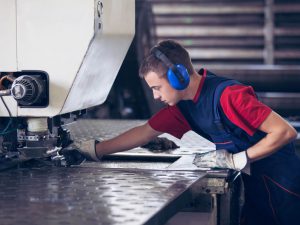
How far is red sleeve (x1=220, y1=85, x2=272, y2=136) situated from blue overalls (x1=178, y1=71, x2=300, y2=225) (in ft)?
0.14

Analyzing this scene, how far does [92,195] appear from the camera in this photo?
194cm

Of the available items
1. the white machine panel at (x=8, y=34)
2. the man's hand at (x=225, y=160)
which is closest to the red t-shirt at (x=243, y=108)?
the man's hand at (x=225, y=160)

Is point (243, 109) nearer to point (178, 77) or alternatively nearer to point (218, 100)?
point (218, 100)

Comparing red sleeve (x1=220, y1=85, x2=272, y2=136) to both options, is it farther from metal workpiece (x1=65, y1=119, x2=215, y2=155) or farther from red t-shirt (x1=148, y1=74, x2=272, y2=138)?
metal workpiece (x1=65, y1=119, x2=215, y2=155)

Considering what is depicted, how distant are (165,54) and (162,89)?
0.41 ft

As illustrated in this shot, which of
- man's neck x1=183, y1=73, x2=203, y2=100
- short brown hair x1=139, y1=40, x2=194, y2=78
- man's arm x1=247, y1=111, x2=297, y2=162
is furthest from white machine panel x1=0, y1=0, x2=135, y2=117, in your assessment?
man's arm x1=247, y1=111, x2=297, y2=162

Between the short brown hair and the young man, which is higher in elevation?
the short brown hair

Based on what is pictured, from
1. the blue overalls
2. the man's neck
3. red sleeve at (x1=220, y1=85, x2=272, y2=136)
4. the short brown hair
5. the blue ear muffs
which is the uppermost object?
the short brown hair

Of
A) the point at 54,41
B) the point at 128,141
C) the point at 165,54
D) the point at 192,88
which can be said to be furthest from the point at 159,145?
the point at 54,41

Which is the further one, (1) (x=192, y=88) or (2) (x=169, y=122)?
(2) (x=169, y=122)

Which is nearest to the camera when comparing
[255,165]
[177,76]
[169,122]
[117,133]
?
[177,76]


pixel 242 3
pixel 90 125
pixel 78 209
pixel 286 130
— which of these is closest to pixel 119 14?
pixel 286 130

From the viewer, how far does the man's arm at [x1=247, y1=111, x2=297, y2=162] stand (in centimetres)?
236

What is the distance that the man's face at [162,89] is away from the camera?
2391 mm
